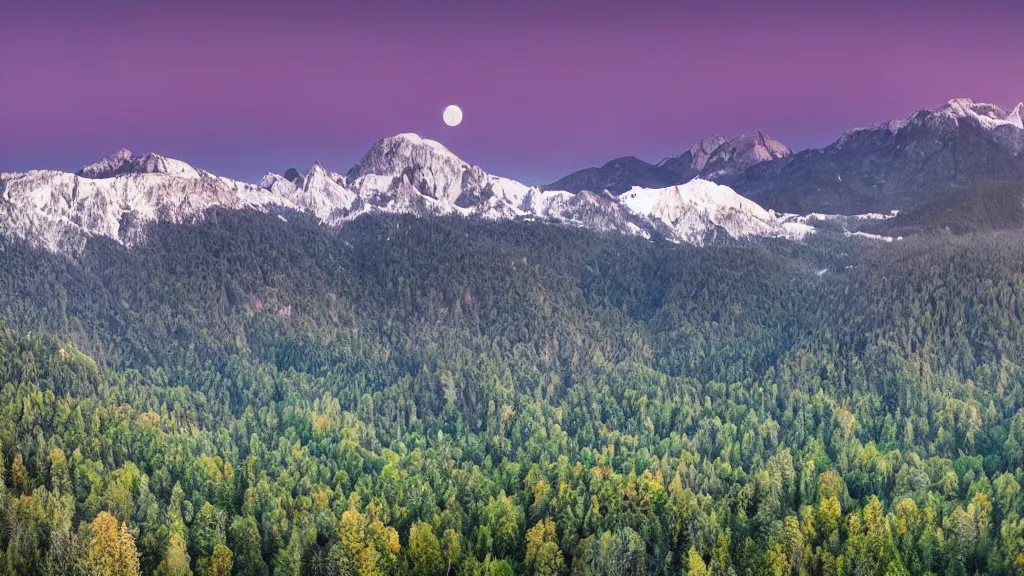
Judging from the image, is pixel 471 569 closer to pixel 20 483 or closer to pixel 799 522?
pixel 799 522

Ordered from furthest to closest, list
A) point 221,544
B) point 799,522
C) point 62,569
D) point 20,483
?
point 20,483 < point 799,522 < point 221,544 < point 62,569

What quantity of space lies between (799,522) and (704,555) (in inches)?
1001

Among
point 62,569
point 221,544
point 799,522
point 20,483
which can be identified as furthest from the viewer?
point 20,483

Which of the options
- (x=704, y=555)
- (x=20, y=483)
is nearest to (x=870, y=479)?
(x=704, y=555)

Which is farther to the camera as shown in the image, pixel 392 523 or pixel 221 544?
pixel 392 523

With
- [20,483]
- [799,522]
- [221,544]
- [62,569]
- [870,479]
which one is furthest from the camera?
[870,479]

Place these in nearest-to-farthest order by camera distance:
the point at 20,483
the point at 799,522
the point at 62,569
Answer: the point at 62,569
the point at 799,522
the point at 20,483

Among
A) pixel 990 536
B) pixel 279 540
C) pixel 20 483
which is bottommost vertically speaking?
pixel 990 536

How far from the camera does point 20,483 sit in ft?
560

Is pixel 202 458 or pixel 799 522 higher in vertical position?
→ pixel 202 458

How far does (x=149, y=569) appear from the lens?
142 m

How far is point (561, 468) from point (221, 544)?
278ft

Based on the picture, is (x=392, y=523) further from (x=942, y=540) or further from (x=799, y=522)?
(x=942, y=540)

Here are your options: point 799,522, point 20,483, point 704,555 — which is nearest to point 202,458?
point 20,483
